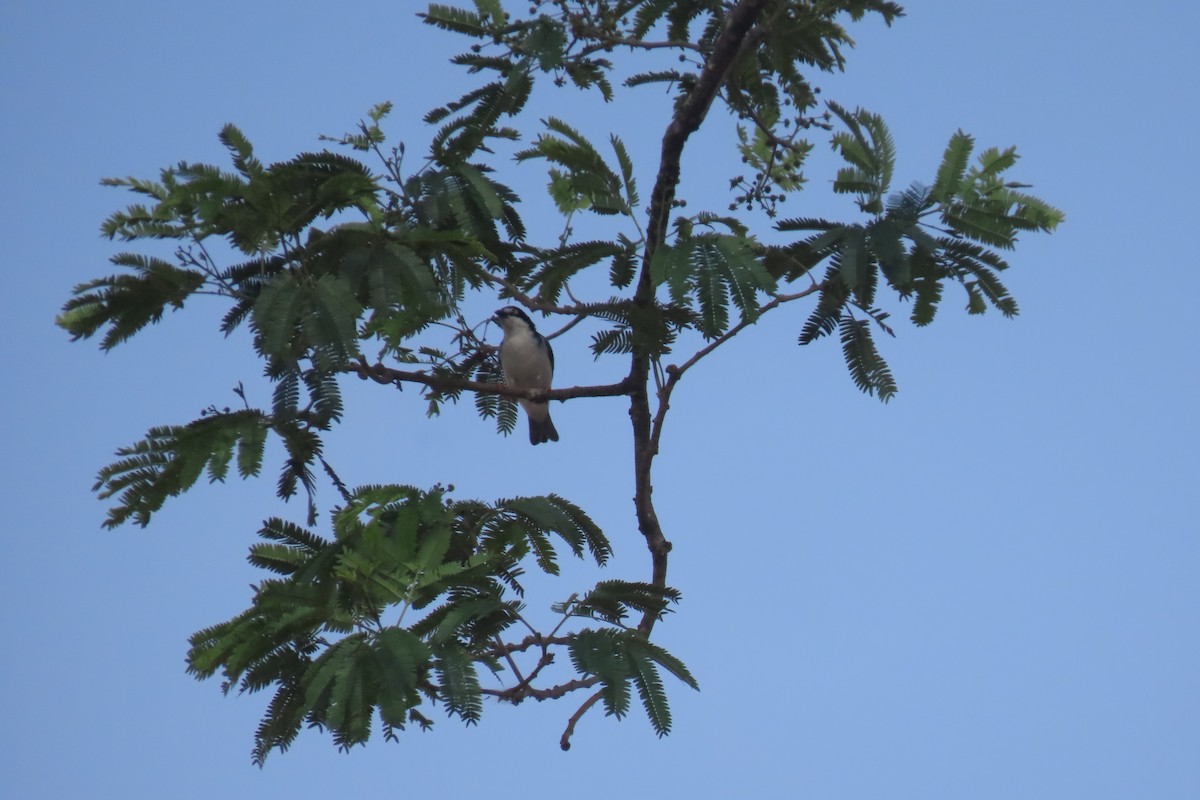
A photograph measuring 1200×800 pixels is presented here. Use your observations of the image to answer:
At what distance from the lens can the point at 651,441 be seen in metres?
6.63

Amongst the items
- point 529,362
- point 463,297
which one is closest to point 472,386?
point 463,297

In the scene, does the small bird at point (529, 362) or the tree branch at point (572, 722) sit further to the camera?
the small bird at point (529, 362)

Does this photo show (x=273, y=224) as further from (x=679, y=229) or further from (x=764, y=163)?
(x=764, y=163)

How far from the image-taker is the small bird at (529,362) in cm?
1100

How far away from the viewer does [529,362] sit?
11.0m

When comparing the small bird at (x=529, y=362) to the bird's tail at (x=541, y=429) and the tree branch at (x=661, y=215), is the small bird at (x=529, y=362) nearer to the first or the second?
the bird's tail at (x=541, y=429)

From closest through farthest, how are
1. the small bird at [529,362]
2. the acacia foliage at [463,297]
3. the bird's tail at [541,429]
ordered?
1. the acacia foliage at [463,297]
2. the small bird at [529,362]
3. the bird's tail at [541,429]

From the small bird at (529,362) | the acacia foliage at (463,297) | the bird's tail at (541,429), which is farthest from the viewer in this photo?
the bird's tail at (541,429)

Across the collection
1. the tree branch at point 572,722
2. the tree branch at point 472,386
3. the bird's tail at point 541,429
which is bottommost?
the tree branch at point 572,722

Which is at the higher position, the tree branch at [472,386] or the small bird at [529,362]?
the small bird at [529,362]

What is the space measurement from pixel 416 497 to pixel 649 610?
1188mm

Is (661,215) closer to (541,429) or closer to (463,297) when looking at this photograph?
(463,297)

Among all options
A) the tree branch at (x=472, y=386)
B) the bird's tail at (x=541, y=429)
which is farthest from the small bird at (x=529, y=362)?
the tree branch at (x=472, y=386)

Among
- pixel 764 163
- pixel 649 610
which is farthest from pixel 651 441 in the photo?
pixel 764 163
